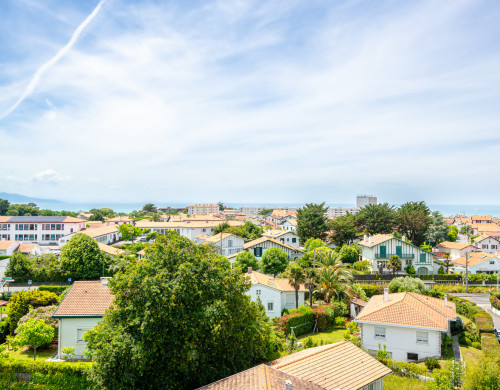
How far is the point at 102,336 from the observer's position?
17172mm

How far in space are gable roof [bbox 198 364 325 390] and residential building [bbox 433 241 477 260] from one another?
2778 inches

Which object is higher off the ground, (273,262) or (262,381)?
(273,262)

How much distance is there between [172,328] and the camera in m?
17.0

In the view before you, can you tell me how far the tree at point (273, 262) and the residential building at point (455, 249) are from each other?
147 feet

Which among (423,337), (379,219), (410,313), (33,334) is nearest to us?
(33,334)

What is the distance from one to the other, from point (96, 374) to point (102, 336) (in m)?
1.71

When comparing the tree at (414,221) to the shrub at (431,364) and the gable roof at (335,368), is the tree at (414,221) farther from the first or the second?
the gable roof at (335,368)

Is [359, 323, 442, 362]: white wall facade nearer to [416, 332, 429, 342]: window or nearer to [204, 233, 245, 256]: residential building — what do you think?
[416, 332, 429, 342]: window

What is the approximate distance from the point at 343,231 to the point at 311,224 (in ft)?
28.2

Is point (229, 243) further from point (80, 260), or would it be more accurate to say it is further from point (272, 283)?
point (272, 283)

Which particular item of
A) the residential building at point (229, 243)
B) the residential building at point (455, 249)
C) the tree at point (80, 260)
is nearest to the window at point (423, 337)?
the tree at point (80, 260)

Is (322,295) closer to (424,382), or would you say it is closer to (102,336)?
(424,382)

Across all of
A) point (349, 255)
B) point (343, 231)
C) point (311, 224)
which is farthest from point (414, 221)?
point (311, 224)

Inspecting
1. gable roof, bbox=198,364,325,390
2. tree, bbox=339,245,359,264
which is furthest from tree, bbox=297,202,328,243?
gable roof, bbox=198,364,325,390
